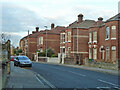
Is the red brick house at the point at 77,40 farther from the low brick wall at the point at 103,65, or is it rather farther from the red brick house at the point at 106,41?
the low brick wall at the point at 103,65

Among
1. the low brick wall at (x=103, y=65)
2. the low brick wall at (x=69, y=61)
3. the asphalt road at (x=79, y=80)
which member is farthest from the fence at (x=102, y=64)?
the asphalt road at (x=79, y=80)

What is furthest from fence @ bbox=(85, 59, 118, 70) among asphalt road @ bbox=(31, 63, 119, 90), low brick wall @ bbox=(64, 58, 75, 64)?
asphalt road @ bbox=(31, 63, 119, 90)

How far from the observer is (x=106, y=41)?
34938 mm

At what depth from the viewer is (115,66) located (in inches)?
1009

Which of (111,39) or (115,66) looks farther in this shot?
(111,39)

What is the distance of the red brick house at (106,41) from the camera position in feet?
108

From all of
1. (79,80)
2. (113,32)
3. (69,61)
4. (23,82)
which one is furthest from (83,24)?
(23,82)

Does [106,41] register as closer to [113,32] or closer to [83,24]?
[113,32]

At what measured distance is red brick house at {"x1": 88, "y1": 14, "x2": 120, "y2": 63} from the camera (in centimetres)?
3284

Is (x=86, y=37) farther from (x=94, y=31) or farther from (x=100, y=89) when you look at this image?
(x=100, y=89)

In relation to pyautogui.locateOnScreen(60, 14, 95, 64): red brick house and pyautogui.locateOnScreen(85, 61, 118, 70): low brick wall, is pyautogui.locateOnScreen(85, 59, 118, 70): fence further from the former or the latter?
pyautogui.locateOnScreen(60, 14, 95, 64): red brick house

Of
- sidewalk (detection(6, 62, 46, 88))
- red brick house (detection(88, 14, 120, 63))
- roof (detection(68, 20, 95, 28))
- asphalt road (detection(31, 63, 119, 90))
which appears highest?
roof (detection(68, 20, 95, 28))

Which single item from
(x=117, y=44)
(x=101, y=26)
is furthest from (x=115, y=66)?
(x=101, y=26)

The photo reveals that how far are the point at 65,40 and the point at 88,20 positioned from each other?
24.7 feet
